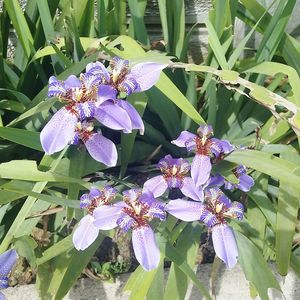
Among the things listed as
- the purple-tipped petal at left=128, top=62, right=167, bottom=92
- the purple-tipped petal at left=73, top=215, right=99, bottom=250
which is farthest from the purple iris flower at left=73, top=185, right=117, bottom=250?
the purple-tipped petal at left=128, top=62, right=167, bottom=92

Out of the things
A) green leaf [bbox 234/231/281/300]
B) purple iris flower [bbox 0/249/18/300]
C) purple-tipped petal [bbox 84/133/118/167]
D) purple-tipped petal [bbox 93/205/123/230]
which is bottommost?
green leaf [bbox 234/231/281/300]

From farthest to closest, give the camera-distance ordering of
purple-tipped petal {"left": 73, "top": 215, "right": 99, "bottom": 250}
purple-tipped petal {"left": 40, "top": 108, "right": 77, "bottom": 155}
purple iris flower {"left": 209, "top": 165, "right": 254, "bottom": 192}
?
1. purple iris flower {"left": 209, "top": 165, "right": 254, "bottom": 192}
2. purple-tipped petal {"left": 73, "top": 215, "right": 99, "bottom": 250}
3. purple-tipped petal {"left": 40, "top": 108, "right": 77, "bottom": 155}

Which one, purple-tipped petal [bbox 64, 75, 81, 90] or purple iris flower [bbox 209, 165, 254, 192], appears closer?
purple-tipped petal [bbox 64, 75, 81, 90]

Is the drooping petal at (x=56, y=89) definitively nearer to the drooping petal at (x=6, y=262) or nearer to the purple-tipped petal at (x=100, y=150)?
the purple-tipped petal at (x=100, y=150)

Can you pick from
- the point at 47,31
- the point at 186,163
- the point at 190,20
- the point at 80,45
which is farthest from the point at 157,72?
the point at 190,20

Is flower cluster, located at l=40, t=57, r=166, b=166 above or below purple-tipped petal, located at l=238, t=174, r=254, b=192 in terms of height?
above

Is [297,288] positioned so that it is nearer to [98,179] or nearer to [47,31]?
[98,179]

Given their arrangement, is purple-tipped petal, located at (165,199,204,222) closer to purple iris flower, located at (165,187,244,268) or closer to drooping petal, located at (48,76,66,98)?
purple iris flower, located at (165,187,244,268)
